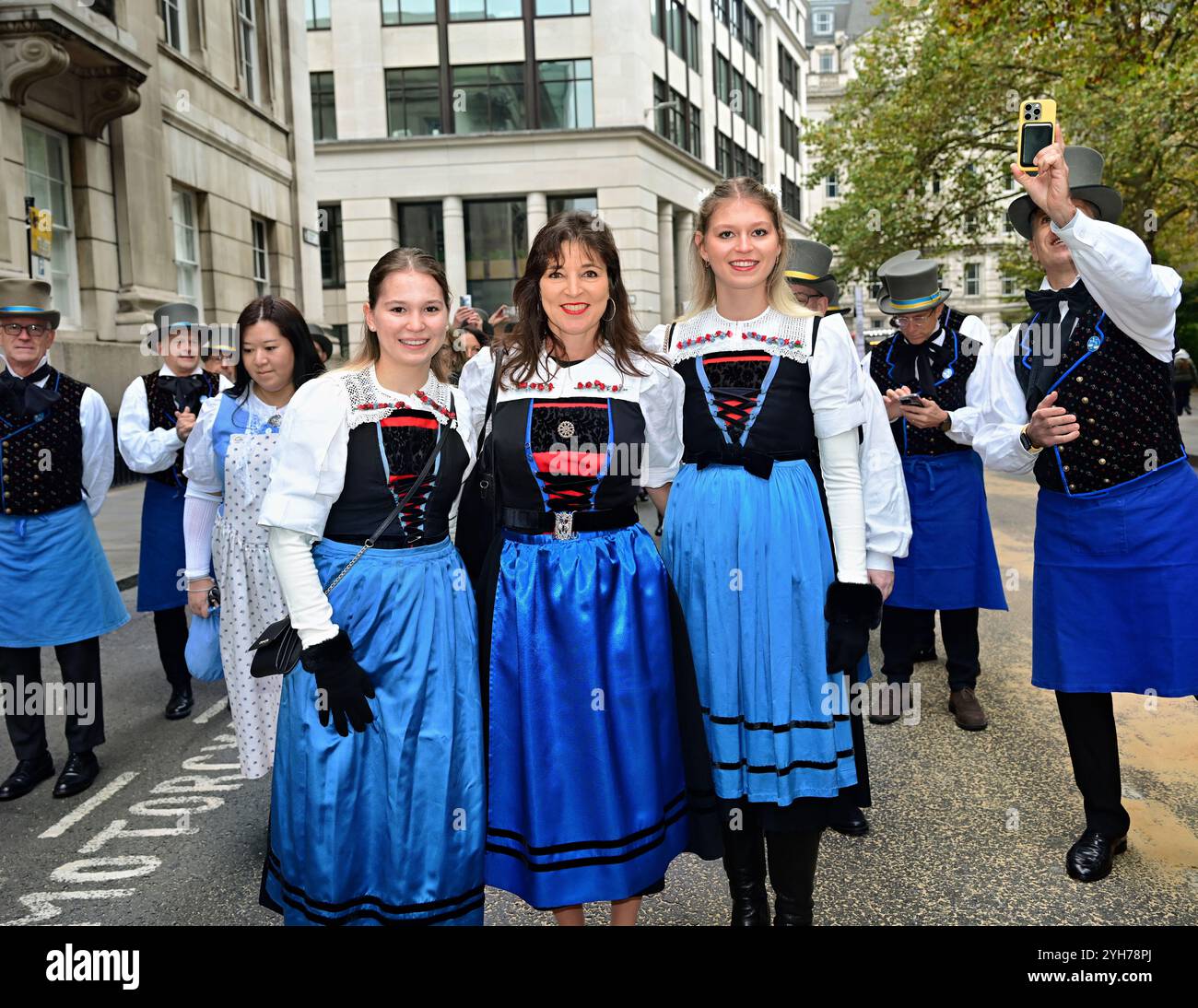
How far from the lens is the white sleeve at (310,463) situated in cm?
276

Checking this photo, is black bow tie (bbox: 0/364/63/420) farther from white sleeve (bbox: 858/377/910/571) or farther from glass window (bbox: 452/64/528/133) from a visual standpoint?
glass window (bbox: 452/64/528/133)

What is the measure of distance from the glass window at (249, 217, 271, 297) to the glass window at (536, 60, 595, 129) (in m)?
16.0

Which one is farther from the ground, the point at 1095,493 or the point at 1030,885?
the point at 1095,493

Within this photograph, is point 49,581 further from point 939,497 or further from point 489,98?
point 489,98

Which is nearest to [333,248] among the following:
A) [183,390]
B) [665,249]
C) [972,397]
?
[665,249]

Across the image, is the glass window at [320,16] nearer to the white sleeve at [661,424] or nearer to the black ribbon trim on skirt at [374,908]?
the white sleeve at [661,424]

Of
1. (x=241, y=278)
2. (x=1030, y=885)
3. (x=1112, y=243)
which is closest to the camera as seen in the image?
(x=1112, y=243)

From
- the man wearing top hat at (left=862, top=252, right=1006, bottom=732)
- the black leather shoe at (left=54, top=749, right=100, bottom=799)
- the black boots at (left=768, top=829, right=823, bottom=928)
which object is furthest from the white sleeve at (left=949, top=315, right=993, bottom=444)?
the black leather shoe at (left=54, top=749, right=100, bottom=799)

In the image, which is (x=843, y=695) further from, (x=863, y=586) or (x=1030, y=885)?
(x=1030, y=885)

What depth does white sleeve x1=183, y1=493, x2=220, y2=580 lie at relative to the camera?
171 inches

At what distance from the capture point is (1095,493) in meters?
3.66

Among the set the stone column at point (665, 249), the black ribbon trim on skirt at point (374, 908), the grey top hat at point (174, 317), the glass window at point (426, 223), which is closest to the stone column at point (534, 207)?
the glass window at point (426, 223)

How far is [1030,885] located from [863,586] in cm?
140
